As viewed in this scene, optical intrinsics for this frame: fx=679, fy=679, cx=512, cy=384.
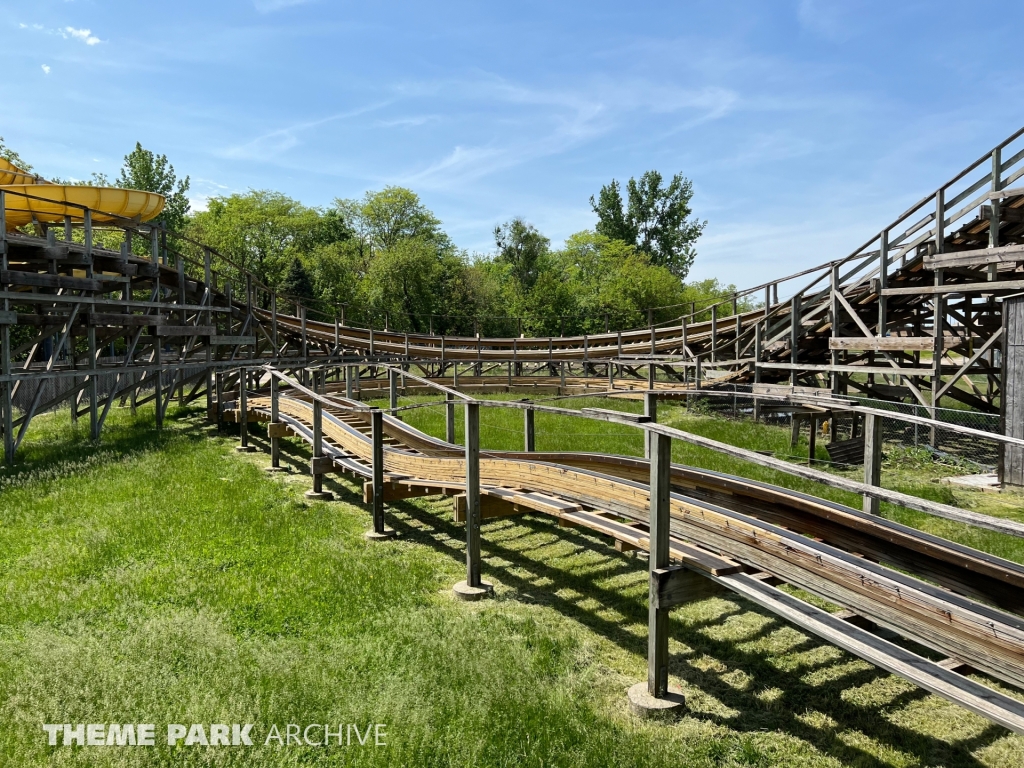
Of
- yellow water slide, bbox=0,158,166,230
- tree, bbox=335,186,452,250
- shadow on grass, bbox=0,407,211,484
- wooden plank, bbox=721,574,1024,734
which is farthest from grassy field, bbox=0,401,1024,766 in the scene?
tree, bbox=335,186,452,250

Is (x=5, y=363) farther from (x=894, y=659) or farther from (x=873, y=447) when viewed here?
(x=894, y=659)

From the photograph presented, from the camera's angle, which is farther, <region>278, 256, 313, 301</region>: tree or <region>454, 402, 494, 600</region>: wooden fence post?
<region>278, 256, 313, 301</region>: tree

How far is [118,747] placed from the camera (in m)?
3.90

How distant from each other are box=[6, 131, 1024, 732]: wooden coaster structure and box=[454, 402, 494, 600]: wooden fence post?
0.03 m

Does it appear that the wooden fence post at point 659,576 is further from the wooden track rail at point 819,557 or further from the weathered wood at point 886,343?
the weathered wood at point 886,343

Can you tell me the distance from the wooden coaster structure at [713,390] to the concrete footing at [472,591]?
0.15 meters

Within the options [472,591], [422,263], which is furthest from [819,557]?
[422,263]

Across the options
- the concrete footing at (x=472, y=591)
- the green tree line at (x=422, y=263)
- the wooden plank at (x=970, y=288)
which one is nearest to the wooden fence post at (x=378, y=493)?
the concrete footing at (x=472, y=591)

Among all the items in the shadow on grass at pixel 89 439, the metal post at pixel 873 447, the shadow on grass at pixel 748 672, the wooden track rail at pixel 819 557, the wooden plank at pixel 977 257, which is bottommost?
the shadow on grass at pixel 748 672

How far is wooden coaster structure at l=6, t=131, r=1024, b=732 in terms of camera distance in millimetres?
3816

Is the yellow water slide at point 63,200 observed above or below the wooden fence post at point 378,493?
above

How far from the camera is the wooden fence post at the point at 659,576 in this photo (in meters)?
4.44

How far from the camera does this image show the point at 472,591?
6.27 metres

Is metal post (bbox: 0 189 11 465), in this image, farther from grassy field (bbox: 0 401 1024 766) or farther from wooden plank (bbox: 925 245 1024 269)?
wooden plank (bbox: 925 245 1024 269)
